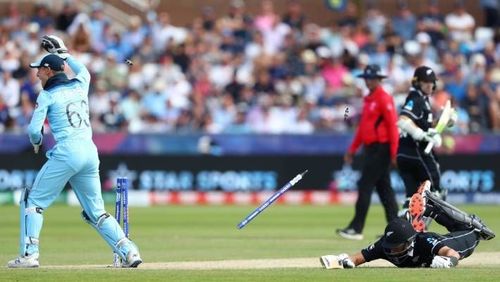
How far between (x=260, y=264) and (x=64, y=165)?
2659mm

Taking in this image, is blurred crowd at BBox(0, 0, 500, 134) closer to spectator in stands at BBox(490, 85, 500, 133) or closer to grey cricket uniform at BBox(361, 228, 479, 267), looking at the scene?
spectator in stands at BBox(490, 85, 500, 133)

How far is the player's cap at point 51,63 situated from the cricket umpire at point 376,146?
20.8 feet

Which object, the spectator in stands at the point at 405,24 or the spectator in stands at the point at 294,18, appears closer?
the spectator in stands at the point at 294,18

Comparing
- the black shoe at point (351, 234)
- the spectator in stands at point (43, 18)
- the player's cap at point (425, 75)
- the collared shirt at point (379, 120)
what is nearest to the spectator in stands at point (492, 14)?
the spectator in stands at point (43, 18)

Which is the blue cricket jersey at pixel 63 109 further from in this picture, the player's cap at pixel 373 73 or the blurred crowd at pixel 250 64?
the blurred crowd at pixel 250 64

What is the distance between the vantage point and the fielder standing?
42.3 feet

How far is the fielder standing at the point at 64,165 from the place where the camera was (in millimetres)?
12898

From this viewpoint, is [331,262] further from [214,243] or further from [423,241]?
[214,243]

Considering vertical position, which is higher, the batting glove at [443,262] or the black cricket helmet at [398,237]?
the black cricket helmet at [398,237]

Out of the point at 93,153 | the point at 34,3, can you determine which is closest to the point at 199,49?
the point at 34,3

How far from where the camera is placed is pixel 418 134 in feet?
55.1

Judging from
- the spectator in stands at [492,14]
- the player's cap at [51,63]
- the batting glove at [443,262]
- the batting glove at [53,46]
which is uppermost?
the spectator in stands at [492,14]

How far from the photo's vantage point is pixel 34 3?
32375 millimetres

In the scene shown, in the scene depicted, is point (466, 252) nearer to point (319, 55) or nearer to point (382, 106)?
point (382, 106)
